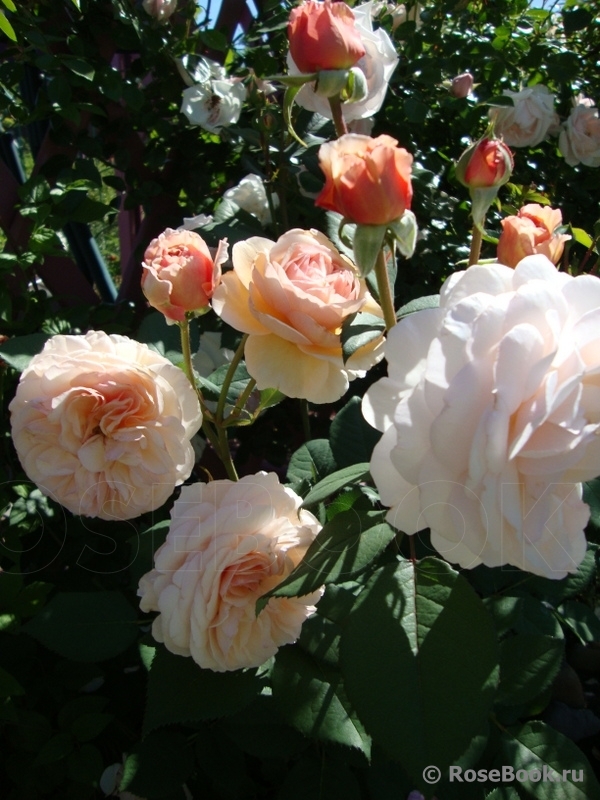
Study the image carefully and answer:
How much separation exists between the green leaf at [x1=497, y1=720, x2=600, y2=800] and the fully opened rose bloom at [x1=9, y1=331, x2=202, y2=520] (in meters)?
0.57

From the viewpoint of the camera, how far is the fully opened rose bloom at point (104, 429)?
60cm

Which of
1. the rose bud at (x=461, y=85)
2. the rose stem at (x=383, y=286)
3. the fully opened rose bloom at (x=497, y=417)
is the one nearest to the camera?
the fully opened rose bloom at (x=497, y=417)

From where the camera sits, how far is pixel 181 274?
0.61 m

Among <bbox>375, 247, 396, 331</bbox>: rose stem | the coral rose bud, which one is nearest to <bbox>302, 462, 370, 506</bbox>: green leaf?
<bbox>375, 247, 396, 331</bbox>: rose stem

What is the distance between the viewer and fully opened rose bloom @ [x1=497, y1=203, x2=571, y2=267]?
0.60m

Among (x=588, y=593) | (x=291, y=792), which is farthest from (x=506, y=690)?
(x=588, y=593)

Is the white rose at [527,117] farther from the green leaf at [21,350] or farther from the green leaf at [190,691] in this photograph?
the green leaf at [190,691]

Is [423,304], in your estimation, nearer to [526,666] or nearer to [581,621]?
[526,666]

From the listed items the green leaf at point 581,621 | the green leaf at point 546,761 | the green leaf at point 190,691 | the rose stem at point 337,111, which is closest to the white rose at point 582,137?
the green leaf at point 581,621

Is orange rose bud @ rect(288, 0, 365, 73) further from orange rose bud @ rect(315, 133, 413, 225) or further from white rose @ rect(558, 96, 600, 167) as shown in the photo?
white rose @ rect(558, 96, 600, 167)

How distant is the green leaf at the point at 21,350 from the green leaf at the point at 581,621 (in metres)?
0.89

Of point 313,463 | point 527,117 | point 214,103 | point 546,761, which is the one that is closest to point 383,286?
point 313,463

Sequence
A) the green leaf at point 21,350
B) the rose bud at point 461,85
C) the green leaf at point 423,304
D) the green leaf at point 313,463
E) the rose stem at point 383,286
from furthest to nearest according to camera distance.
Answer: the rose bud at point 461,85 < the green leaf at point 313,463 < the green leaf at point 21,350 < the green leaf at point 423,304 < the rose stem at point 383,286

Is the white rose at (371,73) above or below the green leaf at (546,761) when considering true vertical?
above
